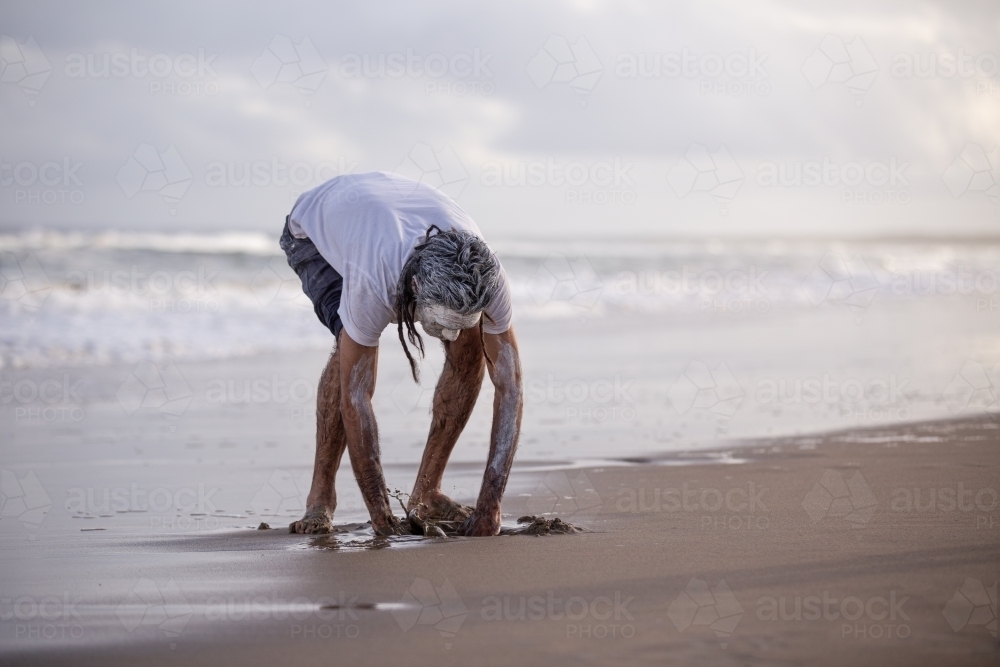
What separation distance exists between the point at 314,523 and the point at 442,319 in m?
1.01

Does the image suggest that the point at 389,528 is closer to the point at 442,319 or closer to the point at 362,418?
the point at 362,418

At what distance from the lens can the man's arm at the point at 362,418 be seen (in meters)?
3.47

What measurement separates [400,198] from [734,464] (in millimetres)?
2166

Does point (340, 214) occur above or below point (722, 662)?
above

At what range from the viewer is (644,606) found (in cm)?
266

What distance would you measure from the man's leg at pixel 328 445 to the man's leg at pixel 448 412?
0.31 m

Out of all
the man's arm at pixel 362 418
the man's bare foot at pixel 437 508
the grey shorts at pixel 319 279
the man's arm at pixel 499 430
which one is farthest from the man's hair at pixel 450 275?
the man's bare foot at pixel 437 508

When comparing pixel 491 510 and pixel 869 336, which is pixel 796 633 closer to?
pixel 491 510

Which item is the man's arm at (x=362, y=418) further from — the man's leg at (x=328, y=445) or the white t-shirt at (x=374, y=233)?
the man's leg at (x=328, y=445)

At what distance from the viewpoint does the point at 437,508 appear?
3896 millimetres

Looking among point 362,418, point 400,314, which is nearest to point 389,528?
point 362,418

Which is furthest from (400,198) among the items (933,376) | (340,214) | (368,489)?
(933,376)

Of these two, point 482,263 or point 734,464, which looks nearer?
point 482,263

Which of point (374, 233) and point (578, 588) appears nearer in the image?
point (578, 588)
